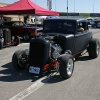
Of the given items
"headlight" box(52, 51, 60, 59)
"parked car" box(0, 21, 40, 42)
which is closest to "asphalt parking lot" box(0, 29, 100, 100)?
"headlight" box(52, 51, 60, 59)

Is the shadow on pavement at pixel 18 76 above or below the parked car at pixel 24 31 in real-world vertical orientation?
below

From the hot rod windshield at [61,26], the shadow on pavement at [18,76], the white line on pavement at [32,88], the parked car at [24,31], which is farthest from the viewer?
the parked car at [24,31]

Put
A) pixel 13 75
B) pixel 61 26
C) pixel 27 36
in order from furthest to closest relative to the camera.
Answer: pixel 27 36, pixel 61 26, pixel 13 75

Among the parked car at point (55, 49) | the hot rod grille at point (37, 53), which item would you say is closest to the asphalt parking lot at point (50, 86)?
the parked car at point (55, 49)

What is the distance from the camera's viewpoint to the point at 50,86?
201 inches

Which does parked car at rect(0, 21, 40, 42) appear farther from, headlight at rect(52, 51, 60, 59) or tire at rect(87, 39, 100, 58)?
headlight at rect(52, 51, 60, 59)

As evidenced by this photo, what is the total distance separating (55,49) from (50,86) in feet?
4.34

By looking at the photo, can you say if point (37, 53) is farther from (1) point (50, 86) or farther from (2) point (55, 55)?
(1) point (50, 86)

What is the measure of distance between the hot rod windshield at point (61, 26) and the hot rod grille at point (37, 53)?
150 cm

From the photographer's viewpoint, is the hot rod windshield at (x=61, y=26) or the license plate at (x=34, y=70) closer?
the license plate at (x=34, y=70)

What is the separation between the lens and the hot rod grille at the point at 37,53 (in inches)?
225

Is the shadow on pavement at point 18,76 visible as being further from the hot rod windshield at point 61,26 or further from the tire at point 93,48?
the tire at point 93,48

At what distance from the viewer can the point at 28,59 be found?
20.3ft

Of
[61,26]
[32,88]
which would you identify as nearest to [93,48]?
[61,26]
